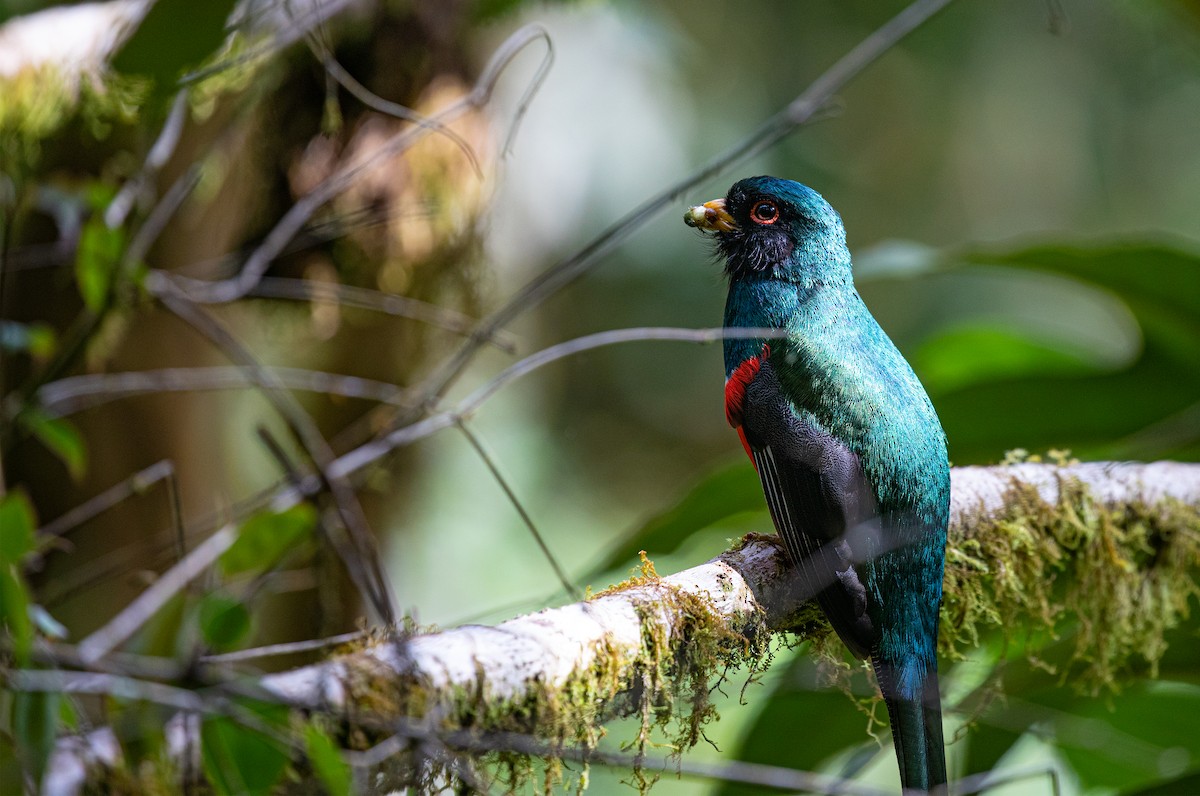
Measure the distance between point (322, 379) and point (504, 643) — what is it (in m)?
2.14

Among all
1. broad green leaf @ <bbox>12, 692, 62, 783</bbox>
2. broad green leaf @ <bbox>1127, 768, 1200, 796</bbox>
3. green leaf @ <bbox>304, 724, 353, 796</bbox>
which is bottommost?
broad green leaf @ <bbox>1127, 768, 1200, 796</bbox>

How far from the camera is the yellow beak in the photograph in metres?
2.33

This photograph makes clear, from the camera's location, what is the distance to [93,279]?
237cm

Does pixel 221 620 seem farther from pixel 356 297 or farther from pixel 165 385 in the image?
pixel 356 297

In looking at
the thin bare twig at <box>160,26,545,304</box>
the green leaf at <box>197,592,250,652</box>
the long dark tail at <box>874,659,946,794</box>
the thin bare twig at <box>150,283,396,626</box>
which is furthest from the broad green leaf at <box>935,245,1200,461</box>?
the green leaf at <box>197,592,250,652</box>

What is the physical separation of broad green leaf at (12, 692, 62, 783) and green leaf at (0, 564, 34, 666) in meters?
0.05

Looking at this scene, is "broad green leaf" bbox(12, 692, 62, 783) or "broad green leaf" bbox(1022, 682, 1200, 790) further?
"broad green leaf" bbox(1022, 682, 1200, 790)

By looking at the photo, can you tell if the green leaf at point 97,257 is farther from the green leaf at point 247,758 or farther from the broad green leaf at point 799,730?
the broad green leaf at point 799,730

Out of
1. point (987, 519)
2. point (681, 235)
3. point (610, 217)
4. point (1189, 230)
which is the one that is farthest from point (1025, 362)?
point (1189, 230)

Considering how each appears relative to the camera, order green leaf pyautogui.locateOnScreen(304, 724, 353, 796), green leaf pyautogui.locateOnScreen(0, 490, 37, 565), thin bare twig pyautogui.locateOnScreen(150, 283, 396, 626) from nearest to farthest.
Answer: green leaf pyautogui.locateOnScreen(304, 724, 353, 796) < thin bare twig pyautogui.locateOnScreen(150, 283, 396, 626) < green leaf pyautogui.locateOnScreen(0, 490, 37, 565)

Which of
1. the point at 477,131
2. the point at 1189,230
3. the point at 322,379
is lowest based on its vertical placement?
the point at 322,379

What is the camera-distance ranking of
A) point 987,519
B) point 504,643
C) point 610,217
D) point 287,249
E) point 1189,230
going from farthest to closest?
point 1189,230 < point 610,217 < point 287,249 < point 987,519 < point 504,643

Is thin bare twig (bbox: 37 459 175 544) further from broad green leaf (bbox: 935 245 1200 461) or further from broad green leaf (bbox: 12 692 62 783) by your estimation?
broad green leaf (bbox: 935 245 1200 461)

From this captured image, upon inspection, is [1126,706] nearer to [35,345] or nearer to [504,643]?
[504,643]
